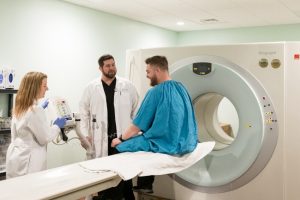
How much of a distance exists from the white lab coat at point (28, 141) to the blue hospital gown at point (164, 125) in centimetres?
58

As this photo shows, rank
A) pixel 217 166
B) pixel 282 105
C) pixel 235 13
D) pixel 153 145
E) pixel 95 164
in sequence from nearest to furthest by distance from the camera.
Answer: pixel 95 164 → pixel 153 145 → pixel 282 105 → pixel 217 166 → pixel 235 13

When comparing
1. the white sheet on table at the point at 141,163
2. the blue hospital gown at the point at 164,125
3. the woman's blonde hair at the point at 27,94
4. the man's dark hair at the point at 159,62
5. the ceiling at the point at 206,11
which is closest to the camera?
the white sheet on table at the point at 141,163

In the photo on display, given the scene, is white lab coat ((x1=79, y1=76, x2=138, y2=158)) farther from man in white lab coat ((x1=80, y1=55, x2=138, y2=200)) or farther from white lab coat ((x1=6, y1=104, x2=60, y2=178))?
white lab coat ((x1=6, y1=104, x2=60, y2=178))

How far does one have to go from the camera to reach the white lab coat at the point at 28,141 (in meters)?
2.30

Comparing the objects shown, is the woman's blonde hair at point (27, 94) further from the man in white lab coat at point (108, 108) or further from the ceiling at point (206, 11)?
the ceiling at point (206, 11)

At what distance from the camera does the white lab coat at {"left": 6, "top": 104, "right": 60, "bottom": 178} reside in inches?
90.7

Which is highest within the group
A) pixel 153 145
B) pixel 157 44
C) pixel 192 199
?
pixel 157 44

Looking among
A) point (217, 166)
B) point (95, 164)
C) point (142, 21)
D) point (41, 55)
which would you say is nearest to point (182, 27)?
point (142, 21)

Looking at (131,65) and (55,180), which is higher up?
(131,65)

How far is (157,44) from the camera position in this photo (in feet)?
18.7

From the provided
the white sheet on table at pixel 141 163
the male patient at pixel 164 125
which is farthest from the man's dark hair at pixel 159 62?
the white sheet on table at pixel 141 163

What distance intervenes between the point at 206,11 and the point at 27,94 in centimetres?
269

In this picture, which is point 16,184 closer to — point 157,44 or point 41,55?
point 41,55

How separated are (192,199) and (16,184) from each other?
50.5 inches
